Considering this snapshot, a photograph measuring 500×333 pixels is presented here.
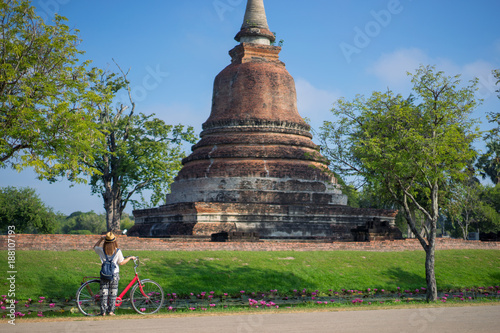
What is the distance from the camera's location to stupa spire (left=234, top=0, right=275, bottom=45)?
29.5 metres

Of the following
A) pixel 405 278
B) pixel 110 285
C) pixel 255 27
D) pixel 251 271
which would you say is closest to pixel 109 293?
pixel 110 285

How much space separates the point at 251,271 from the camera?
16266 millimetres

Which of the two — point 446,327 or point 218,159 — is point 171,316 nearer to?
point 446,327

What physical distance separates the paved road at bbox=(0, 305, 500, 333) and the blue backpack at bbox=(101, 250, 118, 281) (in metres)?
1.09

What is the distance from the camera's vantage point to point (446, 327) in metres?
8.36

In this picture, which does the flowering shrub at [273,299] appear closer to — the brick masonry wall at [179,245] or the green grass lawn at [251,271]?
the green grass lawn at [251,271]

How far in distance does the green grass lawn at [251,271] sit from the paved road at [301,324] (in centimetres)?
515

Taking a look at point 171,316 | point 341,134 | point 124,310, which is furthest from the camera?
point 341,134

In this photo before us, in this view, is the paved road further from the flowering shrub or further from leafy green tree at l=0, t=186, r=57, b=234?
leafy green tree at l=0, t=186, r=57, b=234

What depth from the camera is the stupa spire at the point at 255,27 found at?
2945cm

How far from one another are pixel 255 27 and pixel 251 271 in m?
17.5

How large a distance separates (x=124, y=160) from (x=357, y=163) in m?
18.0

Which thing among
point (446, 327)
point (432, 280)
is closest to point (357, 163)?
point (432, 280)

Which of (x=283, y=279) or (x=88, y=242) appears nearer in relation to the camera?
(x=283, y=279)
